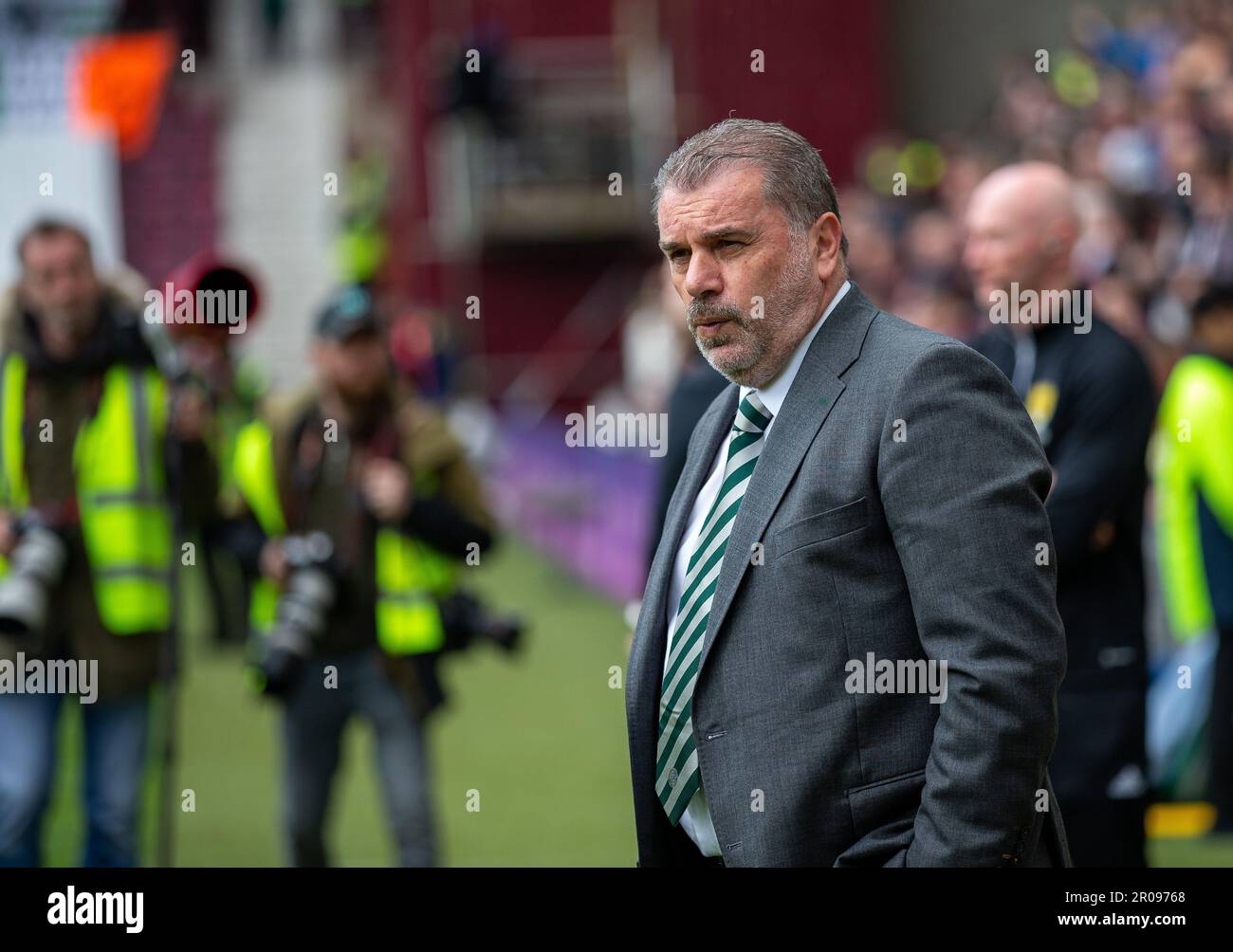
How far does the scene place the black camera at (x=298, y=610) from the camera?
538 cm

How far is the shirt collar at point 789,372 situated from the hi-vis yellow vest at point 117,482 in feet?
10.0

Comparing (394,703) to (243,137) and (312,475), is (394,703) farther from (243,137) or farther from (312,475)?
(243,137)

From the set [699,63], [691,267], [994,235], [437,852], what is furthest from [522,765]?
[699,63]

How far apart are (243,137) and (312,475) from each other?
2452cm

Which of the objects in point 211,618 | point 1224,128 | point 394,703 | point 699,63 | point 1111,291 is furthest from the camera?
point 699,63

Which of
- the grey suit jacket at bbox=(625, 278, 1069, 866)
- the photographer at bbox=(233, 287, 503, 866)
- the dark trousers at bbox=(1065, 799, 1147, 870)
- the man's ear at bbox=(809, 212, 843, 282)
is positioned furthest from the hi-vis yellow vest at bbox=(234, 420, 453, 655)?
the man's ear at bbox=(809, 212, 843, 282)

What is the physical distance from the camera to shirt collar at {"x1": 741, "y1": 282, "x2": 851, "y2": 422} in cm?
292

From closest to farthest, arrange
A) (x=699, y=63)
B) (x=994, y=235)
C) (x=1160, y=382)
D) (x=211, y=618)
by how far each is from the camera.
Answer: (x=994, y=235) < (x=1160, y=382) < (x=211, y=618) < (x=699, y=63)

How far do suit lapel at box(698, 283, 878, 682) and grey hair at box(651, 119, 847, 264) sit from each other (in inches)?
7.2

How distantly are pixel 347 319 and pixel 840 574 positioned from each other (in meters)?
3.30

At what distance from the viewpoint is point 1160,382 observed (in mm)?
7602

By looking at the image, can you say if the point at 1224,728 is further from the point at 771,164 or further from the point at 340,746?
the point at 771,164

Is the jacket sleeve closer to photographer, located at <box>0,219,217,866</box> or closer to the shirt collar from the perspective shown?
the shirt collar

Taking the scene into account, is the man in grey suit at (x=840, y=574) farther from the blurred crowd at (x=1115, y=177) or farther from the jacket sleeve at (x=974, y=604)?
the blurred crowd at (x=1115, y=177)
